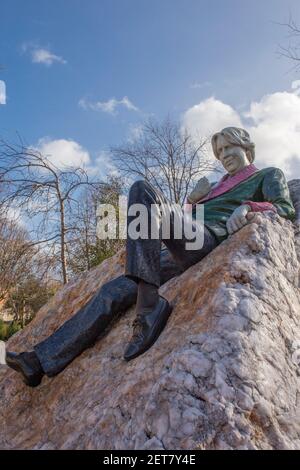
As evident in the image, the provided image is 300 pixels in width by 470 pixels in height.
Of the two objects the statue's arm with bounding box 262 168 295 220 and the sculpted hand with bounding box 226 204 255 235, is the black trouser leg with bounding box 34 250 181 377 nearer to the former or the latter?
the sculpted hand with bounding box 226 204 255 235

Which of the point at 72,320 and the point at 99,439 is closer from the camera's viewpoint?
the point at 99,439

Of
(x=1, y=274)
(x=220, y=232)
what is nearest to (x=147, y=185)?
(x=220, y=232)

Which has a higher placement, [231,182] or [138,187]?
[231,182]

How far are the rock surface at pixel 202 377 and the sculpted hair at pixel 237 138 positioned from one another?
813 millimetres

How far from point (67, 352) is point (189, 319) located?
2.46 feet

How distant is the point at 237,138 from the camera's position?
9.92 ft

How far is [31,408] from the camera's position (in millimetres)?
2217

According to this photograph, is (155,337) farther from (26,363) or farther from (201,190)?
(201,190)

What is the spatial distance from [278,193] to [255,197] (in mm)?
186

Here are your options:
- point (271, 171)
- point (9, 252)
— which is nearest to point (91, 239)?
point (9, 252)

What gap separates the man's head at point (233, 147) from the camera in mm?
3006

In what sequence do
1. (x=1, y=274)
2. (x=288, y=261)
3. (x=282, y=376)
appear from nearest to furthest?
1. (x=282, y=376)
2. (x=288, y=261)
3. (x=1, y=274)

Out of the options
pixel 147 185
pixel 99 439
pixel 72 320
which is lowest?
pixel 99 439
